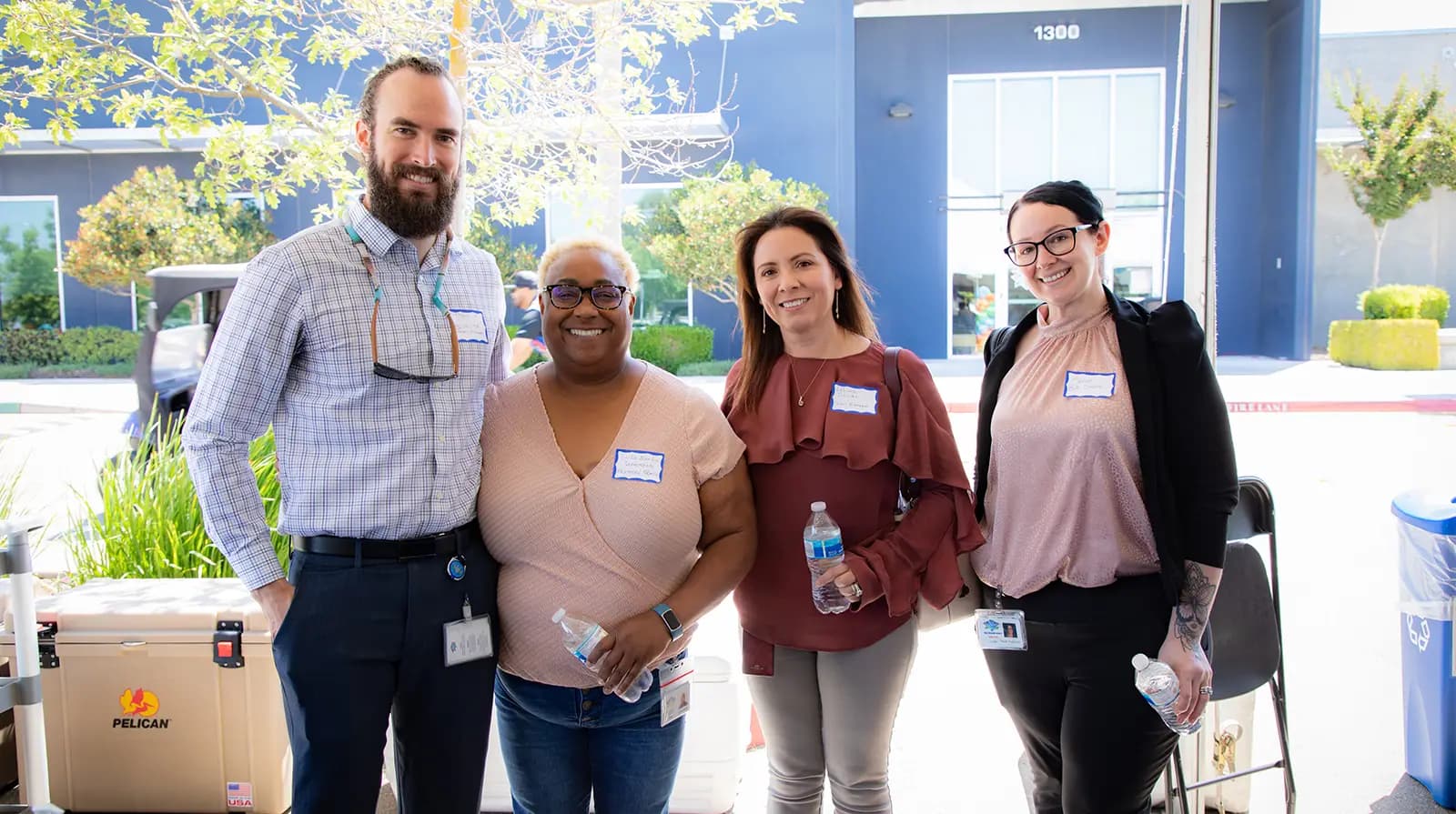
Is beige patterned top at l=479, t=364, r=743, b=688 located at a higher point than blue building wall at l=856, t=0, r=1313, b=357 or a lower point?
lower

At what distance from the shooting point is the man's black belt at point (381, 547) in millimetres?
2010

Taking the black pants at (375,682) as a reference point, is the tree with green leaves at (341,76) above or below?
above

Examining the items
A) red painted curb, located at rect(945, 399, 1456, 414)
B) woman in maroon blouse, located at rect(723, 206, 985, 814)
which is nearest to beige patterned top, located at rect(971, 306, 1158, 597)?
woman in maroon blouse, located at rect(723, 206, 985, 814)

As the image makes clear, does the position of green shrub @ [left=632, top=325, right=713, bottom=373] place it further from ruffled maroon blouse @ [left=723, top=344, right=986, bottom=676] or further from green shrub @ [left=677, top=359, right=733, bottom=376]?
ruffled maroon blouse @ [left=723, top=344, right=986, bottom=676]

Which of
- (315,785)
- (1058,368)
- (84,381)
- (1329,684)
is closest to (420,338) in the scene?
(315,785)

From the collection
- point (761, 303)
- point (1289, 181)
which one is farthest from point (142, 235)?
point (1289, 181)

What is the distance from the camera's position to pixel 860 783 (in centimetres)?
231

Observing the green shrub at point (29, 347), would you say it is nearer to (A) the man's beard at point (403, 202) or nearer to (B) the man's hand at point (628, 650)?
(A) the man's beard at point (403, 202)

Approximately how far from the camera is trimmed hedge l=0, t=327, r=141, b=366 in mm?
18781

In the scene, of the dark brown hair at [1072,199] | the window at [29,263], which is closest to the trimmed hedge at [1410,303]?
the dark brown hair at [1072,199]

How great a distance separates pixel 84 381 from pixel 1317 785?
65.5 ft

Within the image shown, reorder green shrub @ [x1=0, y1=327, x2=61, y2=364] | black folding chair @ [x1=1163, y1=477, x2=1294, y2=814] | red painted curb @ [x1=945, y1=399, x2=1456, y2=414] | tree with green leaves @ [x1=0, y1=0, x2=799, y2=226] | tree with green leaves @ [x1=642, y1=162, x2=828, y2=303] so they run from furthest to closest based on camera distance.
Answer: green shrub @ [x1=0, y1=327, x2=61, y2=364], tree with green leaves @ [x1=642, y1=162, x2=828, y2=303], red painted curb @ [x1=945, y1=399, x2=1456, y2=414], tree with green leaves @ [x1=0, y1=0, x2=799, y2=226], black folding chair @ [x1=1163, y1=477, x2=1294, y2=814]

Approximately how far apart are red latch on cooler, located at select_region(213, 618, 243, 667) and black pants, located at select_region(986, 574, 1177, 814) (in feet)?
7.85

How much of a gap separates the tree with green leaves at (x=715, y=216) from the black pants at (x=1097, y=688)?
549 inches
